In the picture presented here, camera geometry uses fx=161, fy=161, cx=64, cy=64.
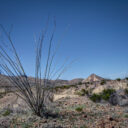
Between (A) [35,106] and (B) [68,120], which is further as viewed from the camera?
(A) [35,106]

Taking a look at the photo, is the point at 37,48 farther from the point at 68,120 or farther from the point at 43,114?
the point at 68,120

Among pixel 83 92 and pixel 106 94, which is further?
pixel 83 92

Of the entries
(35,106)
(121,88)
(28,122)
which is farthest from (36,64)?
(121,88)

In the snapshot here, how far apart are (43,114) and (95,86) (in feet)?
31.6

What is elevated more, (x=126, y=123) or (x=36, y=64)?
(x=36, y=64)


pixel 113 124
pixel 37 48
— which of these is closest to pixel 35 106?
pixel 37 48

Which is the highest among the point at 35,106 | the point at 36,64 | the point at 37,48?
the point at 37,48

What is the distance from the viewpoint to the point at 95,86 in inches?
523

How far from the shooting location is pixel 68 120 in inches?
152

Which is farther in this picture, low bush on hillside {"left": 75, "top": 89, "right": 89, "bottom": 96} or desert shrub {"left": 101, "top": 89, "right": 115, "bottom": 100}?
low bush on hillside {"left": 75, "top": 89, "right": 89, "bottom": 96}

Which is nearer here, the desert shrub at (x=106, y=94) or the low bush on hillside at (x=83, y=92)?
the desert shrub at (x=106, y=94)

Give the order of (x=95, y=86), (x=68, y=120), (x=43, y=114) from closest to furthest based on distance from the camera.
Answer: (x=68, y=120)
(x=43, y=114)
(x=95, y=86)

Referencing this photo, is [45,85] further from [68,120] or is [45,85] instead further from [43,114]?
[68,120]

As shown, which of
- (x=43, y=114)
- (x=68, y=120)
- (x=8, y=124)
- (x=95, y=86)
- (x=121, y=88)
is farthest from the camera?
(x=95, y=86)
